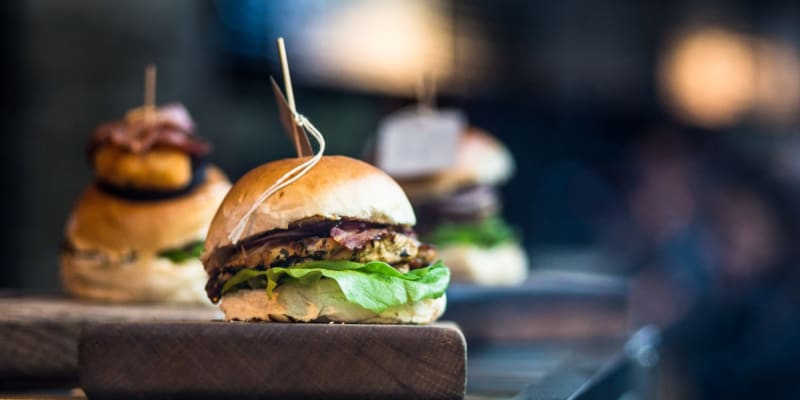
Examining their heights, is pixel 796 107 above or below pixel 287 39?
below

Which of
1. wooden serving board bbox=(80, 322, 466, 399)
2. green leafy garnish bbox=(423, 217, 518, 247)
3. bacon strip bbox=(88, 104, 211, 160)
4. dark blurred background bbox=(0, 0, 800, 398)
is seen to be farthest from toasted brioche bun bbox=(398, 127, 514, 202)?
wooden serving board bbox=(80, 322, 466, 399)

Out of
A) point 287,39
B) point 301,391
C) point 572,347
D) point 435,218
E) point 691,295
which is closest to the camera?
point 301,391

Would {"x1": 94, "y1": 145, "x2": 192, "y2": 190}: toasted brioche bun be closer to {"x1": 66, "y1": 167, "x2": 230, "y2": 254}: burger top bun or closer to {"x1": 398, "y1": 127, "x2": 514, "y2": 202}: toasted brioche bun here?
{"x1": 66, "y1": 167, "x2": 230, "y2": 254}: burger top bun

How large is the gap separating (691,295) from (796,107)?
5487 millimetres

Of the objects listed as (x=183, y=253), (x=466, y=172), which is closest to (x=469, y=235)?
(x=466, y=172)

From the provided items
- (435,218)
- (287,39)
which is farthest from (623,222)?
(435,218)

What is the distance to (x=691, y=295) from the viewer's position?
729cm

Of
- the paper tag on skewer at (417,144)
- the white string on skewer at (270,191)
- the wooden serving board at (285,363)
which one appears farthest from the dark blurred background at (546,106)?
the wooden serving board at (285,363)

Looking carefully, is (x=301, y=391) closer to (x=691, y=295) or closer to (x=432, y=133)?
(x=432, y=133)

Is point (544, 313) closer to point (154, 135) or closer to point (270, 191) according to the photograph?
point (154, 135)

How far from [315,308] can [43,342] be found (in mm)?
981

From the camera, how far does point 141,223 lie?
3.96m

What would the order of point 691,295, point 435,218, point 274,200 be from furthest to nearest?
point 691,295 < point 435,218 < point 274,200

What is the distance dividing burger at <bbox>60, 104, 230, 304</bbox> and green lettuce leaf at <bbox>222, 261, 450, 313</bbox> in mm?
1409
